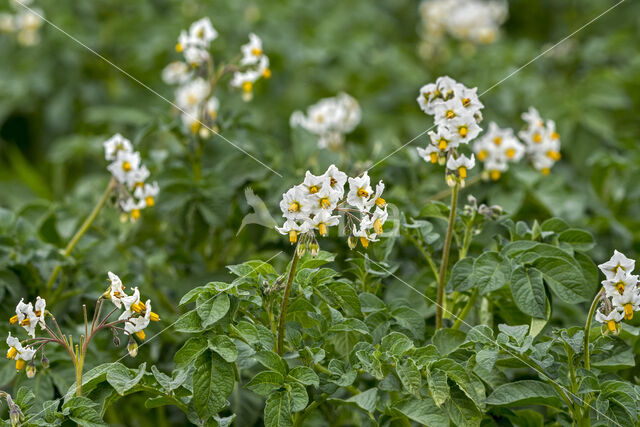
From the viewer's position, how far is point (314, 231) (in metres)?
1.47

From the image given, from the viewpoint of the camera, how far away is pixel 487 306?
5.55 feet

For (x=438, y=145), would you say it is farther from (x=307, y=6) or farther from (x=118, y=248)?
(x=307, y=6)

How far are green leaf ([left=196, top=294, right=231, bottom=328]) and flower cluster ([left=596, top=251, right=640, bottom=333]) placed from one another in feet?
2.11

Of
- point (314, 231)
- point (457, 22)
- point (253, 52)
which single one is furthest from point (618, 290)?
point (457, 22)

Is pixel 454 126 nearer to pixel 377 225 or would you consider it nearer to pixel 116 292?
pixel 377 225

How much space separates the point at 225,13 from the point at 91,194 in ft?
4.76

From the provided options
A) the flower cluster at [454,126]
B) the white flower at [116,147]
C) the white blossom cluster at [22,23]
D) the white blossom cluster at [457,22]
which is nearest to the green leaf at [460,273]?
the flower cluster at [454,126]

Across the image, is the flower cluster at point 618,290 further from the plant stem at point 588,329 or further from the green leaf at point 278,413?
the green leaf at point 278,413

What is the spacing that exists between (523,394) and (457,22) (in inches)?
109

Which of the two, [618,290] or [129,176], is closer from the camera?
[618,290]

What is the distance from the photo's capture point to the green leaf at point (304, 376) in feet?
4.45

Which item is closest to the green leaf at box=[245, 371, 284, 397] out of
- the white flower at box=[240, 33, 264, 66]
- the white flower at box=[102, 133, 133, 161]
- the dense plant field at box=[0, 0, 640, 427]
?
the dense plant field at box=[0, 0, 640, 427]


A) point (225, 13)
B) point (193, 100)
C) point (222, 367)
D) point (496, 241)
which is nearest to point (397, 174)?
point (496, 241)

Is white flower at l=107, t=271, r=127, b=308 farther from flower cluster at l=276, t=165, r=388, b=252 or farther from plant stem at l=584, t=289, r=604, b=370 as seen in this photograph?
plant stem at l=584, t=289, r=604, b=370
